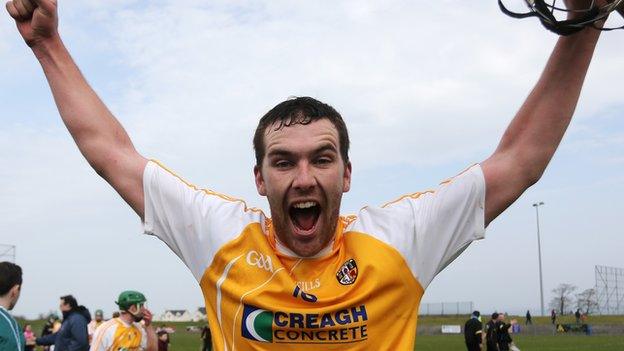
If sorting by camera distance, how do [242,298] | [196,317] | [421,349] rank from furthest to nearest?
1. [196,317]
2. [421,349]
3. [242,298]

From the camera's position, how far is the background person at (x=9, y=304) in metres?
7.61

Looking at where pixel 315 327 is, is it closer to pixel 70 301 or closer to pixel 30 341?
pixel 70 301

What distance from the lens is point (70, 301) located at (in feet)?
46.8

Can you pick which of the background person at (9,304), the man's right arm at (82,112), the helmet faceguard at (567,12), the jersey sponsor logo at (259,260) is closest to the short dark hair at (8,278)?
the background person at (9,304)

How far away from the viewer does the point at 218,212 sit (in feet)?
11.0

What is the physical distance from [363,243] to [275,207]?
380mm

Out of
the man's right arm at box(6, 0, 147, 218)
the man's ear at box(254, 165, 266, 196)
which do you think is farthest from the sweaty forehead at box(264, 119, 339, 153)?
the man's right arm at box(6, 0, 147, 218)

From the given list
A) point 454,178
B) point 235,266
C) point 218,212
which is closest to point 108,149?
point 218,212

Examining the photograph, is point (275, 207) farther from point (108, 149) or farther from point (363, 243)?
point (108, 149)

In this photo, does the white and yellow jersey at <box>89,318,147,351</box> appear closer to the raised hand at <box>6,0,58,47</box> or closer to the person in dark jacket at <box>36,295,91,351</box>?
the person in dark jacket at <box>36,295,91,351</box>

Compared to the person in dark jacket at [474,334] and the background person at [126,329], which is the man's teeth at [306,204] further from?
the person in dark jacket at [474,334]

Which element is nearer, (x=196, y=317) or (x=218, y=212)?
(x=218, y=212)

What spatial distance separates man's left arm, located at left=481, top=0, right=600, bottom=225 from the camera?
3137mm

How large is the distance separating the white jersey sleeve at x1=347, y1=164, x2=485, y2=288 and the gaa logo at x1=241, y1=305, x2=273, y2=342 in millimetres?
539
